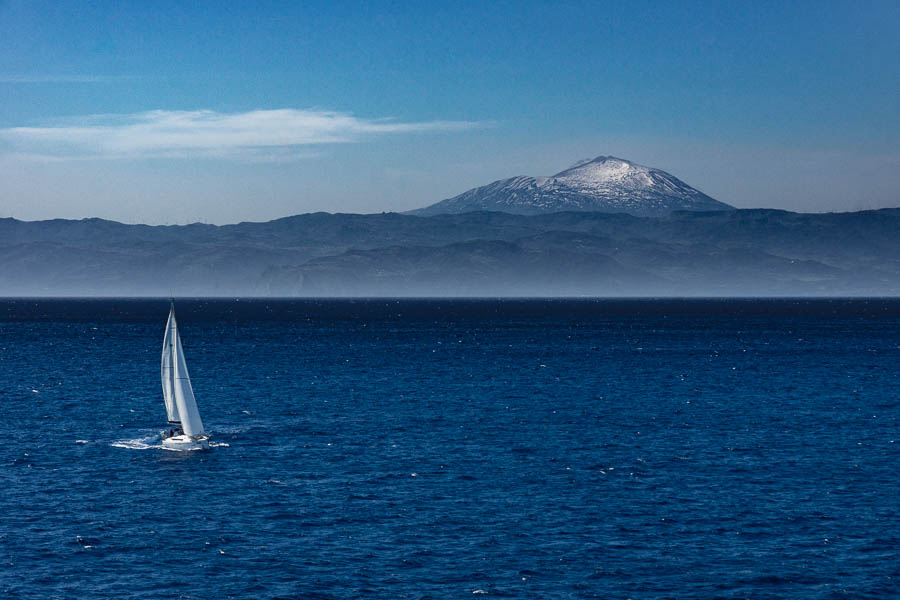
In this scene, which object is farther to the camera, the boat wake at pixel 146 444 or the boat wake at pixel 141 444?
the boat wake at pixel 141 444

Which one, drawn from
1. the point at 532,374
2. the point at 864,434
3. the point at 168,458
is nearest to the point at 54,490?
the point at 168,458

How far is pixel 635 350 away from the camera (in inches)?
6924

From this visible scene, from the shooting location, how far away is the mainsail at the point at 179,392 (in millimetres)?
72438

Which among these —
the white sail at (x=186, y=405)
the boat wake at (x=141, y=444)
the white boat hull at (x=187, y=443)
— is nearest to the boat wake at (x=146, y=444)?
the boat wake at (x=141, y=444)

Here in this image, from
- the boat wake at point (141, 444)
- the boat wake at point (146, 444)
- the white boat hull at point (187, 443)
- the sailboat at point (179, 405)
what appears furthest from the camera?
the boat wake at point (141, 444)

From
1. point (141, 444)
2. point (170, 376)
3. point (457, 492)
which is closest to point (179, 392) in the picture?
point (170, 376)

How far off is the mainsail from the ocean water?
2410 millimetres

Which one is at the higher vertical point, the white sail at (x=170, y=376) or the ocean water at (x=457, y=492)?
the white sail at (x=170, y=376)

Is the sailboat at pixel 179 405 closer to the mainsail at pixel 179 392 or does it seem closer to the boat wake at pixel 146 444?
the mainsail at pixel 179 392

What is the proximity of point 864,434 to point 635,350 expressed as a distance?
97514mm

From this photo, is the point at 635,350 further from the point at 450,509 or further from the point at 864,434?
the point at 450,509

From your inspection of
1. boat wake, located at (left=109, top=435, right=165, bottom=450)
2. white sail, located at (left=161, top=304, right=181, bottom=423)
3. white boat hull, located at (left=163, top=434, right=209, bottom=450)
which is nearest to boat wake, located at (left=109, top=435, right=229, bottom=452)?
boat wake, located at (left=109, top=435, right=165, bottom=450)

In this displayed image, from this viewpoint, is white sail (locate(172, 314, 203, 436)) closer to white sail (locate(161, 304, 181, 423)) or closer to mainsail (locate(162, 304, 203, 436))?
mainsail (locate(162, 304, 203, 436))

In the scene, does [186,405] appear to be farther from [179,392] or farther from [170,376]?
[170,376]
